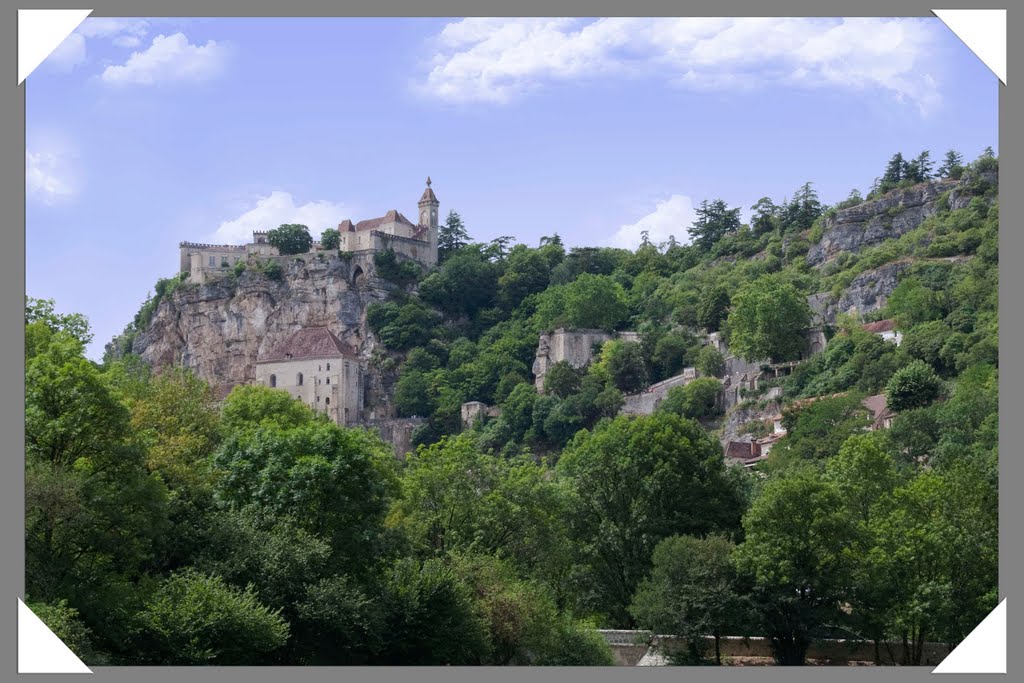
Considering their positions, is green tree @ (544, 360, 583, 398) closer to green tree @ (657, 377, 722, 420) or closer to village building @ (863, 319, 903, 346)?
green tree @ (657, 377, 722, 420)

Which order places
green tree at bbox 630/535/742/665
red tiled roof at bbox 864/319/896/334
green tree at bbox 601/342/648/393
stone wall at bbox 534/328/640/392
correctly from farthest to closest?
stone wall at bbox 534/328/640/392 < green tree at bbox 601/342/648/393 < red tiled roof at bbox 864/319/896/334 < green tree at bbox 630/535/742/665

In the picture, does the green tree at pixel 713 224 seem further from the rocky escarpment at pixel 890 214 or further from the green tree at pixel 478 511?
the green tree at pixel 478 511

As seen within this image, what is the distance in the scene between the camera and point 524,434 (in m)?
88.4

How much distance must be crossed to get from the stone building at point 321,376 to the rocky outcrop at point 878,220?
2782cm

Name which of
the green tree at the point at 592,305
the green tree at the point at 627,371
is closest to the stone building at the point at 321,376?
the green tree at the point at 592,305

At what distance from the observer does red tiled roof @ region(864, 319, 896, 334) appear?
272 ft

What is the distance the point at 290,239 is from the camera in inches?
4301

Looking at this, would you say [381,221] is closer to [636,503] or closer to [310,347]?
[310,347]

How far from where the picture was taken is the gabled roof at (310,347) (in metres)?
98.5

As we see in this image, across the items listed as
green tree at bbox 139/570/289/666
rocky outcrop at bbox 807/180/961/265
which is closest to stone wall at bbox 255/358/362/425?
rocky outcrop at bbox 807/180/961/265

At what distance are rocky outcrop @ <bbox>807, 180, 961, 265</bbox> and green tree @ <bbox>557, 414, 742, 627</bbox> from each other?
59.3 metres

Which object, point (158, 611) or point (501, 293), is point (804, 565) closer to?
point (158, 611)

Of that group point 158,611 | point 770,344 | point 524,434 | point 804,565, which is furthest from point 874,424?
point 158,611

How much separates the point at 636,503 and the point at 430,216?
71.9 meters
